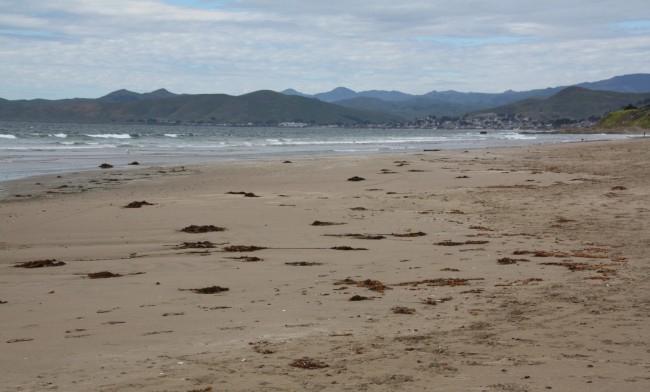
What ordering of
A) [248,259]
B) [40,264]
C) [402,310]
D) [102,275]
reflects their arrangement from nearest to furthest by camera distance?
[402,310], [102,275], [40,264], [248,259]

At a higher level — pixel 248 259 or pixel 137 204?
pixel 137 204

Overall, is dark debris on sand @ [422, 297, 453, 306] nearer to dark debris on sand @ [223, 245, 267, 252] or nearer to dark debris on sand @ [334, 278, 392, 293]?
dark debris on sand @ [334, 278, 392, 293]

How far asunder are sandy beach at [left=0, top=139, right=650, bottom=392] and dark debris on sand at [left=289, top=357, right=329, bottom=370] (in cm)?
2

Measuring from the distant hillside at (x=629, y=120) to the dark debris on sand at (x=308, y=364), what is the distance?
105 meters

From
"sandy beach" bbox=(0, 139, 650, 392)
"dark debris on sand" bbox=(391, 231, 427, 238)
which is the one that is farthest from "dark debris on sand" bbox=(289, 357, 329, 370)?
"dark debris on sand" bbox=(391, 231, 427, 238)

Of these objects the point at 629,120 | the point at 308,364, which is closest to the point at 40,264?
the point at 308,364

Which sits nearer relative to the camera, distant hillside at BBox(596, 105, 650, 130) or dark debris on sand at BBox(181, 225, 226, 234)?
dark debris on sand at BBox(181, 225, 226, 234)

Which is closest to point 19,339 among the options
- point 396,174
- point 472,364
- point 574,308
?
point 472,364

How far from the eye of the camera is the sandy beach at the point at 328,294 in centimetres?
485

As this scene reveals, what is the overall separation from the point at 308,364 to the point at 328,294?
2.26 m

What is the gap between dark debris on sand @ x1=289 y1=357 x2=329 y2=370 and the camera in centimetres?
494

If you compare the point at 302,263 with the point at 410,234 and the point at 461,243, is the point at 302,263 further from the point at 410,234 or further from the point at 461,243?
the point at 410,234

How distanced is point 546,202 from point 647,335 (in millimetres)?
9870

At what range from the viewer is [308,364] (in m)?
4.99
